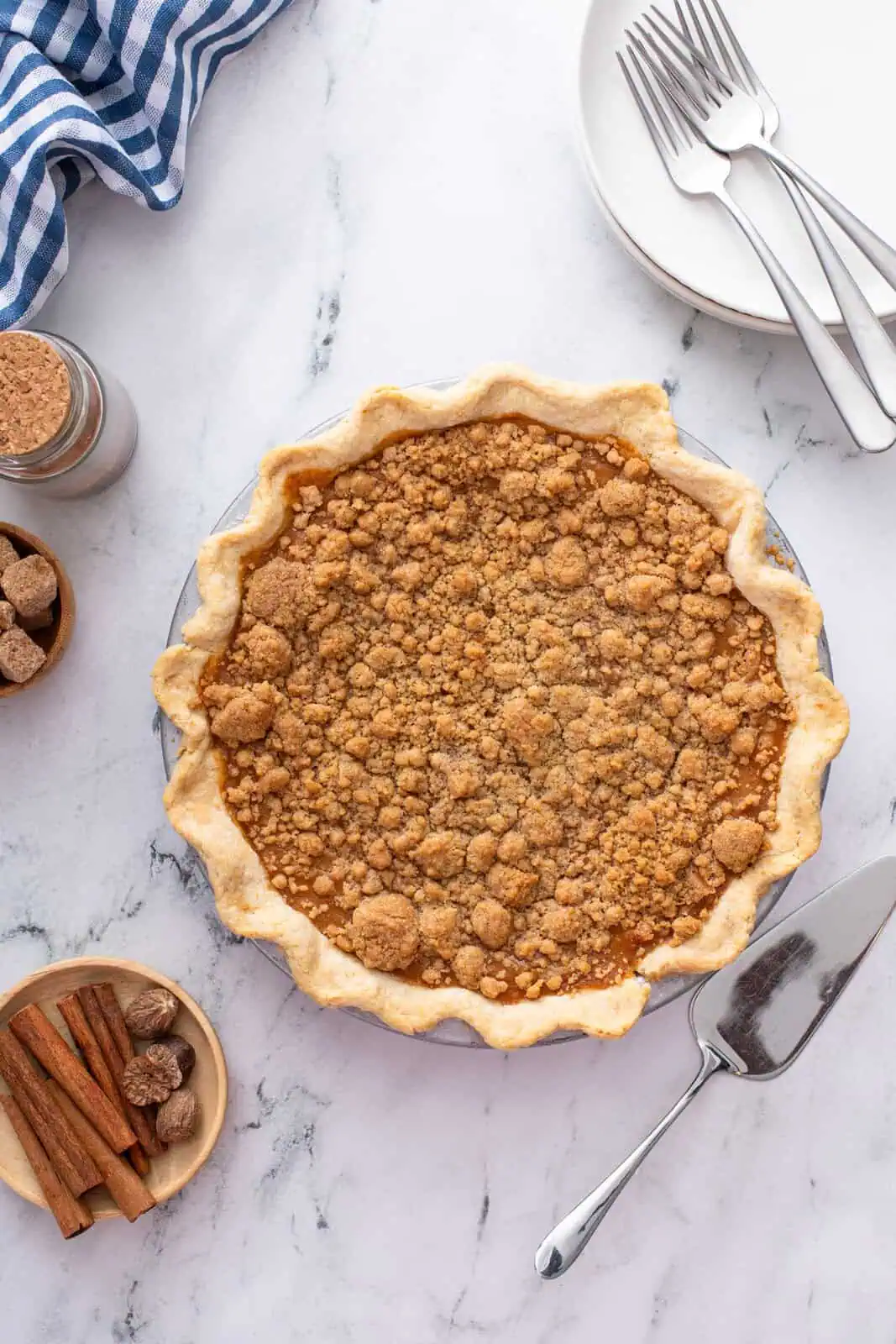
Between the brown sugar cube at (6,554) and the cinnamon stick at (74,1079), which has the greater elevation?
the brown sugar cube at (6,554)

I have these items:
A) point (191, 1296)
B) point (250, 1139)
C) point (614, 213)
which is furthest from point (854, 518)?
point (191, 1296)

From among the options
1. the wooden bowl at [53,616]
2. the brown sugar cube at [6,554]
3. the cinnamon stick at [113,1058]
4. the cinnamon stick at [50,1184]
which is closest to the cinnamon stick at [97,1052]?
the cinnamon stick at [113,1058]

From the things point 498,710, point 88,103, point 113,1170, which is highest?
point 88,103

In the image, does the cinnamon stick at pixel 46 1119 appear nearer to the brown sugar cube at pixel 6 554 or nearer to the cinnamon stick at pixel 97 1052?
the cinnamon stick at pixel 97 1052

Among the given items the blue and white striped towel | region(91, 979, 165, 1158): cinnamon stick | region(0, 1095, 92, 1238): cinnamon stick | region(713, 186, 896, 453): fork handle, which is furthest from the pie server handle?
the blue and white striped towel

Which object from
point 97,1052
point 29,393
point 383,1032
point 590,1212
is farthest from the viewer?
point 383,1032

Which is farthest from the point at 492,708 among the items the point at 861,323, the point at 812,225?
the point at 812,225

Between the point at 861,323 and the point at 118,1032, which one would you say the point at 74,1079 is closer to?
the point at 118,1032
